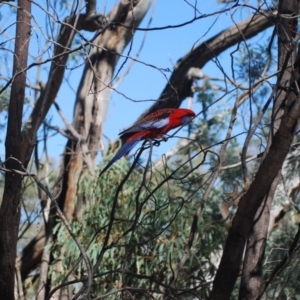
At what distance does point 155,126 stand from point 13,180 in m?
0.99

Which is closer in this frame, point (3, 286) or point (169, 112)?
point (3, 286)

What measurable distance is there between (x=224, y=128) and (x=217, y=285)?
5.78 m

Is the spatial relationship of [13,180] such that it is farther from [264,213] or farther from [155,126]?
[264,213]

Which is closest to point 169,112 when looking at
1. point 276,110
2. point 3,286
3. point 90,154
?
point 276,110

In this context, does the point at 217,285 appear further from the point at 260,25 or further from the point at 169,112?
the point at 260,25

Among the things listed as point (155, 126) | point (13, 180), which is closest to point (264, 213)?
point (155, 126)

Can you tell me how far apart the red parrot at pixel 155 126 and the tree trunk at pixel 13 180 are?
684 millimetres

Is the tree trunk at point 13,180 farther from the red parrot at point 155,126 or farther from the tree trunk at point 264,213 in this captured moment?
the tree trunk at point 264,213

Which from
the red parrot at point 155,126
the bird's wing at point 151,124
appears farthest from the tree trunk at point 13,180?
the bird's wing at point 151,124

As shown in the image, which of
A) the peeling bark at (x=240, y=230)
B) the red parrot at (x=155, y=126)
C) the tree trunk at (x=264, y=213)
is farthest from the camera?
the red parrot at (x=155, y=126)

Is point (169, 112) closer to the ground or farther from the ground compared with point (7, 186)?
farther from the ground

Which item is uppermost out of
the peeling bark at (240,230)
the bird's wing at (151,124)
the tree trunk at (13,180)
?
the bird's wing at (151,124)

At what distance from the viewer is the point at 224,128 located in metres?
9.05

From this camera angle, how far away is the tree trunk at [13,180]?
11.5 ft
